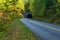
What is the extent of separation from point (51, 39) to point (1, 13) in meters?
13.5

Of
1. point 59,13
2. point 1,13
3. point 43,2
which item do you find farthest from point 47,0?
point 1,13

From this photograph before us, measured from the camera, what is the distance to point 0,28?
25.5 m

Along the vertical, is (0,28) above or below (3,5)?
below

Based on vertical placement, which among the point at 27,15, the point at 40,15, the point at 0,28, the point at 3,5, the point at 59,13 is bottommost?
the point at 27,15

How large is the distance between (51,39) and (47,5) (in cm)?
5447

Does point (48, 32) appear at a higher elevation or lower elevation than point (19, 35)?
lower

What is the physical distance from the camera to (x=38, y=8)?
73.6 meters

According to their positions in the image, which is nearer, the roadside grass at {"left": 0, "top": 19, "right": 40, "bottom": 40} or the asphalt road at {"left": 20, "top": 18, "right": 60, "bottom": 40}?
the roadside grass at {"left": 0, "top": 19, "right": 40, "bottom": 40}

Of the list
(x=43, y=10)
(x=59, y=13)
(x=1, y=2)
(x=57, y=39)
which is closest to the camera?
(x=57, y=39)

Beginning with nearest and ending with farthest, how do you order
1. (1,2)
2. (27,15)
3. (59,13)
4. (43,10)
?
(1,2), (59,13), (43,10), (27,15)

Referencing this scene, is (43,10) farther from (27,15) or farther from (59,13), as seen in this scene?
(27,15)

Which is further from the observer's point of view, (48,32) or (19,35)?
(48,32)

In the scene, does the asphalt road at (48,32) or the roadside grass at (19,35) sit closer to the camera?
the roadside grass at (19,35)

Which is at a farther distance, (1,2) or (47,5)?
A: (47,5)
